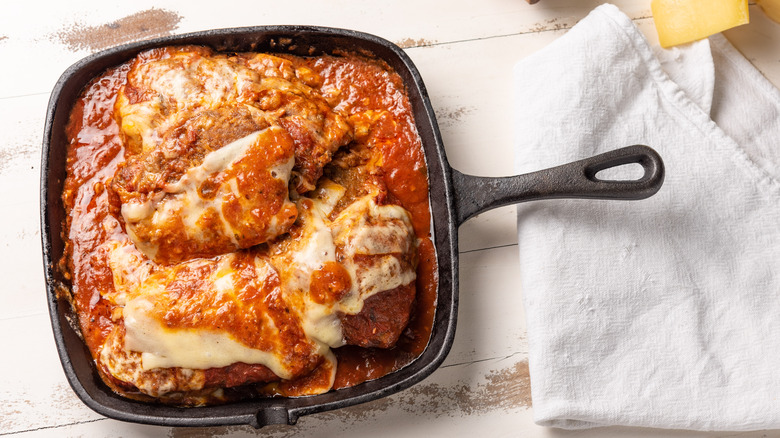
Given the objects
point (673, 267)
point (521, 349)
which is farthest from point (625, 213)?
point (521, 349)

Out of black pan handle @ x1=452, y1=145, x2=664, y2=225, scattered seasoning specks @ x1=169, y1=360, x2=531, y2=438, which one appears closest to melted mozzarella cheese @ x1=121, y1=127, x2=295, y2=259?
black pan handle @ x1=452, y1=145, x2=664, y2=225

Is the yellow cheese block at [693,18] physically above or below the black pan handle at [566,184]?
above

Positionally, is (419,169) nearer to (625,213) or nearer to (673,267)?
(625,213)

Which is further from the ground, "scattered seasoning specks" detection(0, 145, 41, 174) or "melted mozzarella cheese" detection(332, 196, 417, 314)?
"scattered seasoning specks" detection(0, 145, 41, 174)

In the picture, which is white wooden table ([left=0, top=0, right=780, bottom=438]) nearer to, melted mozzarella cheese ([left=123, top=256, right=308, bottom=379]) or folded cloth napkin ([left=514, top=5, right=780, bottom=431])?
folded cloth napkin ([left=514, top=5, right=780, bottom=431])

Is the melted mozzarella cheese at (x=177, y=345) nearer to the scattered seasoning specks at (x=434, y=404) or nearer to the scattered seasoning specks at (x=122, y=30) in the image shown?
the scattered seasoning specks at (x=434, y=404)

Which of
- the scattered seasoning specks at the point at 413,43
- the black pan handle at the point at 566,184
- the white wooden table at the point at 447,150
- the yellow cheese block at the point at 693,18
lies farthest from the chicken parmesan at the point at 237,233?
the yellow cheese block at the point at 693,18

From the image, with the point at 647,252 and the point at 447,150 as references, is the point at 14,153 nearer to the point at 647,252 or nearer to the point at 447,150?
the point at 447,150
